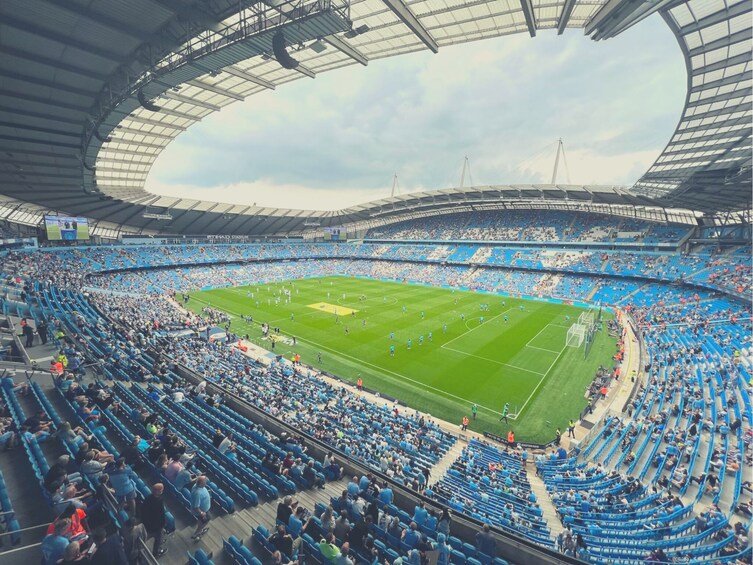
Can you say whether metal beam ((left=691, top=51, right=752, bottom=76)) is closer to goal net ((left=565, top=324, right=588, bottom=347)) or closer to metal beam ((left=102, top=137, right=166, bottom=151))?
goal net ((left=565, top=324, right=588, bottom=347))

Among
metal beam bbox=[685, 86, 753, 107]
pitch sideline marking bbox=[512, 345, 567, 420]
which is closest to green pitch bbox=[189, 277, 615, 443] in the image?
pitch sideline marking bbox=[512, 345, 567, 420]

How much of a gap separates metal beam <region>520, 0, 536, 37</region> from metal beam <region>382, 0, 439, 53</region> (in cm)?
413

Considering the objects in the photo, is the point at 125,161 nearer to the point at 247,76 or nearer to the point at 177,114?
the point at 177,114

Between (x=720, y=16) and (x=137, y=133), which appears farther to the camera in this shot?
(x=137, y=133)

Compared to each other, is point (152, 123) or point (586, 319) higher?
point (152, 123)

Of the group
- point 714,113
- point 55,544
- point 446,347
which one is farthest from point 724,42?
point 55,544

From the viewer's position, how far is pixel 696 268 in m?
44.6

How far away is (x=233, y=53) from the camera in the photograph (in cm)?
1390

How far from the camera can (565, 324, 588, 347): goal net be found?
107 ft

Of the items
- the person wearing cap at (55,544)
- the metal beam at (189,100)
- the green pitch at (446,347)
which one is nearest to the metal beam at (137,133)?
the metal beam at (189,100)

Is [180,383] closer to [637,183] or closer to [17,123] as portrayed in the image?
[17,123]

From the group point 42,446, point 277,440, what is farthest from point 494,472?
Result: point 42,446

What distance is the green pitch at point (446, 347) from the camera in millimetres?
22172

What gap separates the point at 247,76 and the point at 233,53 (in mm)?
7906
